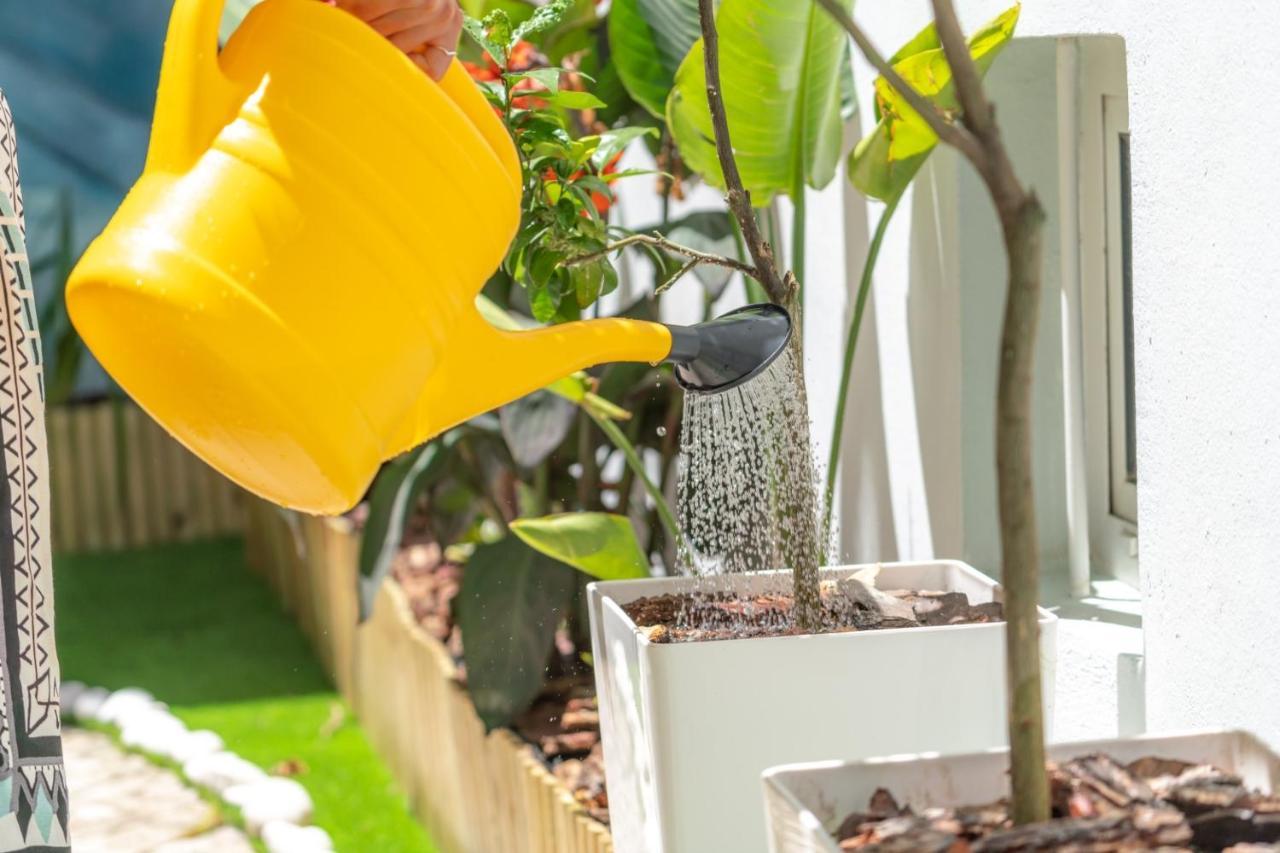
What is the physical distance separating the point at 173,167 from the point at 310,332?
11cm

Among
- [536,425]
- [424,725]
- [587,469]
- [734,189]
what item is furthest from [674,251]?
[424,725]

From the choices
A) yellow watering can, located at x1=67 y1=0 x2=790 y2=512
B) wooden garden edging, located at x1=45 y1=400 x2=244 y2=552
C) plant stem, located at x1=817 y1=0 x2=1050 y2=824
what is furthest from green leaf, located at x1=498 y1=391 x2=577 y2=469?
wooden garden edging, located at x1=45 y1=400 x2=244 y2=552

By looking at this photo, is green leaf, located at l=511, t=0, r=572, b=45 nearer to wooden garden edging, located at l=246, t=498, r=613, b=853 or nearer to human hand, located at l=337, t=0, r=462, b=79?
human hand, located at l=337, t=0, r=462, b=79

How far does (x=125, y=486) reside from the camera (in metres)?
4.79

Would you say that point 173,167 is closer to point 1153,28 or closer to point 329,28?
point 329,28

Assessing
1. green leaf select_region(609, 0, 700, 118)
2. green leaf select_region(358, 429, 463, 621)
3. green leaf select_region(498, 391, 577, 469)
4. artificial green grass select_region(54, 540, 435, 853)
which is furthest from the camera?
artificial green grass select_region(54, 540, 435, 853)

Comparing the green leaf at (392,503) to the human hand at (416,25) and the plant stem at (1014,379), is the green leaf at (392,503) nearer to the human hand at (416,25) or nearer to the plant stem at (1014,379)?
the human hand at (416,25)

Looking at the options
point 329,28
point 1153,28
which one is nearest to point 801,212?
point 1153,28

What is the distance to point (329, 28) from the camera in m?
0.76

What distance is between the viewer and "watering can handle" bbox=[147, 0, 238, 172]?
0.73m

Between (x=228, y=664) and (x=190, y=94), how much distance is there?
3.09 metres

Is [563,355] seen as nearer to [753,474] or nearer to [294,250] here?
[294,250]

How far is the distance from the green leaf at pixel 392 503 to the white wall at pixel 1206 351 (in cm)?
129

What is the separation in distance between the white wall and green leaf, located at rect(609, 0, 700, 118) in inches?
20.7
